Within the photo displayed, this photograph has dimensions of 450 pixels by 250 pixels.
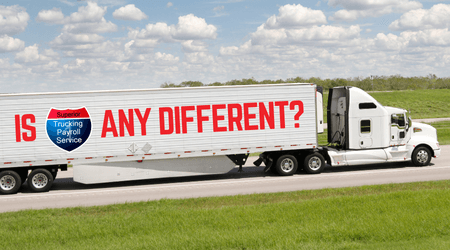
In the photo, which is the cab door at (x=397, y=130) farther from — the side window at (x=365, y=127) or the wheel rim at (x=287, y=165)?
the wheel rim at (x=287, y=165)

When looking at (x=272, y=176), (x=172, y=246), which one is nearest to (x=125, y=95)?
(x=272, y=176)

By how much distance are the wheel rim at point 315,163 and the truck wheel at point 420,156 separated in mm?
4274

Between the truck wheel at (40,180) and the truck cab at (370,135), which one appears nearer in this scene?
the truck wheel at (40,180)

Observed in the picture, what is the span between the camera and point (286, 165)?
54.9ft

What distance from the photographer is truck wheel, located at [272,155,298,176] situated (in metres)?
16.6

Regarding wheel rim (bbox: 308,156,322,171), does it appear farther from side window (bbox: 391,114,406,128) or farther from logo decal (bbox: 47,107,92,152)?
logo decal (bbox: 47,107,92,152)

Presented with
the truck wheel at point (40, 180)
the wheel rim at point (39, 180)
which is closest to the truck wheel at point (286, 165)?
the truck wheel at point (40, 180)

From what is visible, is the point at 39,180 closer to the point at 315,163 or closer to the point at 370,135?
the point at 315,163

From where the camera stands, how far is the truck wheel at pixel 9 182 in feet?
49.4

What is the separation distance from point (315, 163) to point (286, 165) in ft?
3.96

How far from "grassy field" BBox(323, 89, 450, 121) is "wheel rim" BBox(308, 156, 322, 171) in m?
42.4

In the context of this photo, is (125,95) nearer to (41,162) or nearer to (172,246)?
(41,162)

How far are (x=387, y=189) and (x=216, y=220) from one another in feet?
20.6

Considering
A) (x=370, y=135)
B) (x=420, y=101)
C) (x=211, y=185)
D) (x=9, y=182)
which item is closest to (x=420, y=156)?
(x=370, y=135)
